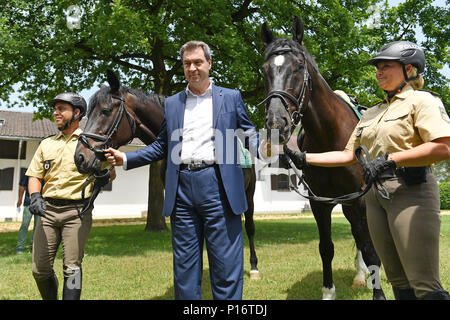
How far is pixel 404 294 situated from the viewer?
2.61 metres

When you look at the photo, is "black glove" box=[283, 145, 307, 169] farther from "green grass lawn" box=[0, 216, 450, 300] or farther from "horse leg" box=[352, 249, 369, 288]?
"horse leg" box=[352, 249, 369, 288]

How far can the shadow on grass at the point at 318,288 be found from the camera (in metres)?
4.86

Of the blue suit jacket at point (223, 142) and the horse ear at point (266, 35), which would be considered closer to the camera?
the blue suit jacket at point (223, 142)

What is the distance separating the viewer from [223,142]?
111 inches

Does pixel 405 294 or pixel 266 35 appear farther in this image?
pixel 266 35

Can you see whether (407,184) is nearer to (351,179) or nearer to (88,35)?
(351,179)

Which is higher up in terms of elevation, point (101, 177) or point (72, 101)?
point (72, 101)

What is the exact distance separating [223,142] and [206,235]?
738mm

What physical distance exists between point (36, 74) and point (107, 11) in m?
3.82

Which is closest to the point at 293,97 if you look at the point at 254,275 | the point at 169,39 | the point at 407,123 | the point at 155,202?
the point at 407,123

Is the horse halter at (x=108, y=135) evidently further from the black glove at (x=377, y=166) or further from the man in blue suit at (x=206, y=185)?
the black glove at (x=377, y=166)

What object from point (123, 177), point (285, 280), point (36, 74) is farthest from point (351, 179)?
point (123, 177)

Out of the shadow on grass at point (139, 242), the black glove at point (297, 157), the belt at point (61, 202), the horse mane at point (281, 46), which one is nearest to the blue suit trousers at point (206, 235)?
the black glove at point (297, 157)

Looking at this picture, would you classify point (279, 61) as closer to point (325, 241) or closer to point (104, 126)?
point (104, 126)
